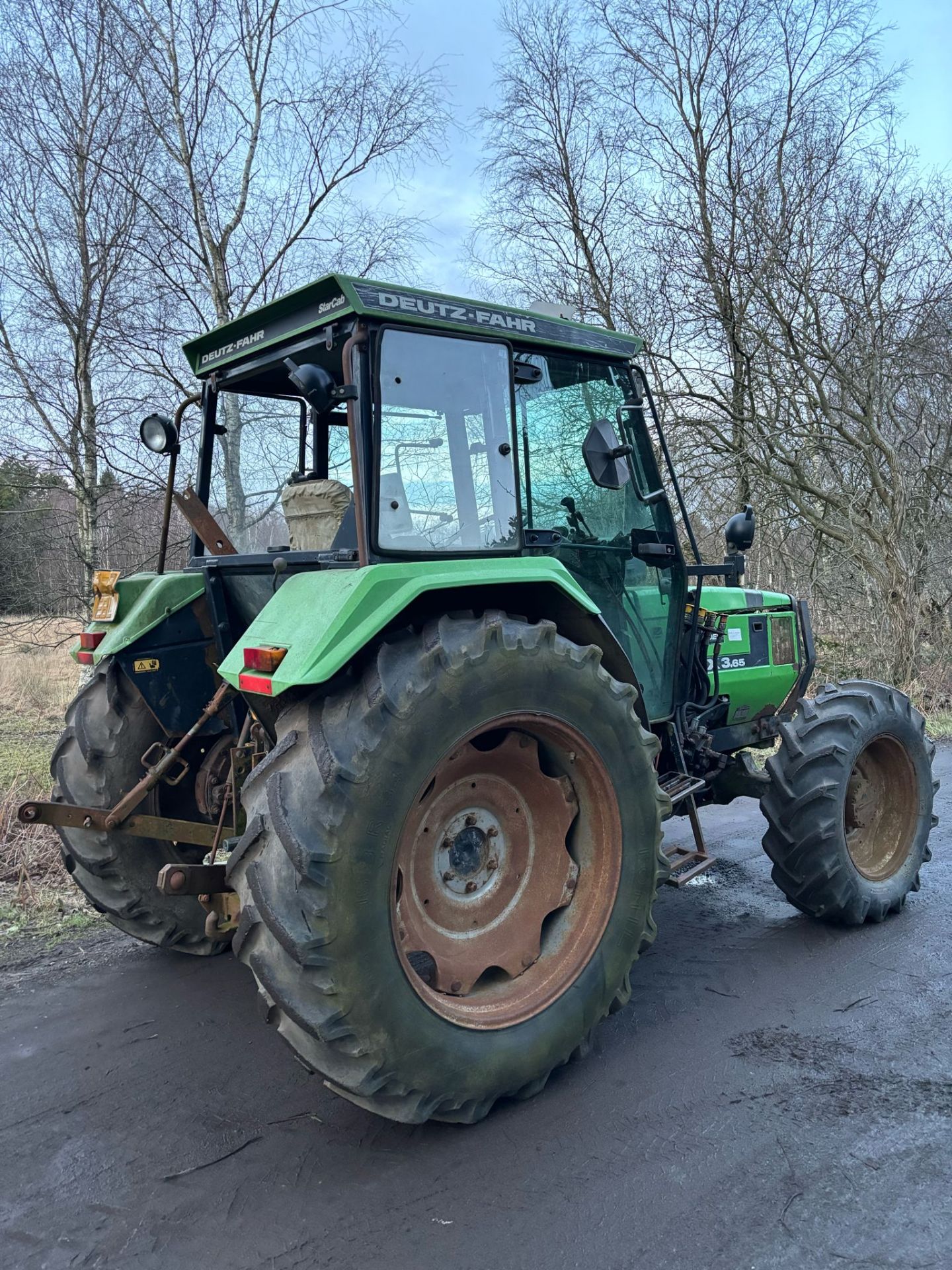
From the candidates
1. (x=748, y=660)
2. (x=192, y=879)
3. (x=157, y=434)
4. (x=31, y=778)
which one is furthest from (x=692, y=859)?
(x=31, y=778)

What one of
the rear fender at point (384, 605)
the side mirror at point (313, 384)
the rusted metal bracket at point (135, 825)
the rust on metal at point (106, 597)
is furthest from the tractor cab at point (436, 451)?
the rusted metal bracket at point (135, 825)

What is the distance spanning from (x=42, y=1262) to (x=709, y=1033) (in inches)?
84.9

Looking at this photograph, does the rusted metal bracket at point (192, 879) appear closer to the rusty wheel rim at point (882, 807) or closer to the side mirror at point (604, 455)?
the side mirror at point (604, 455)

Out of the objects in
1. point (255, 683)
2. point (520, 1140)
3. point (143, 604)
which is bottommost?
point (520, 1140)

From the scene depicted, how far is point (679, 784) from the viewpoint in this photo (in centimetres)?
395

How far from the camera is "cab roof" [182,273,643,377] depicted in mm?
2875

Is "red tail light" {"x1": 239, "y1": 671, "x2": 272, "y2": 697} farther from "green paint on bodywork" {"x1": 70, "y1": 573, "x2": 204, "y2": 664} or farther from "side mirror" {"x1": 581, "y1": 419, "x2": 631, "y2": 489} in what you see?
"side mirror" {"x1": 581, "y1": 419, "x2": 631, "y2": 489}

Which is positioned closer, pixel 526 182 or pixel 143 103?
pixel 143 103

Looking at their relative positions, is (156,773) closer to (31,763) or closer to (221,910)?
(221,910)

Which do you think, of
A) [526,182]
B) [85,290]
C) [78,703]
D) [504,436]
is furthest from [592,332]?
[526,182]

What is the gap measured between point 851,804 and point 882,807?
0.79ft

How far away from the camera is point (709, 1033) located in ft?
10.5

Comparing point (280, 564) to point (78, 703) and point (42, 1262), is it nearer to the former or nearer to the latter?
point (78, 703)

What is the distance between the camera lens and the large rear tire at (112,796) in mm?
3512
